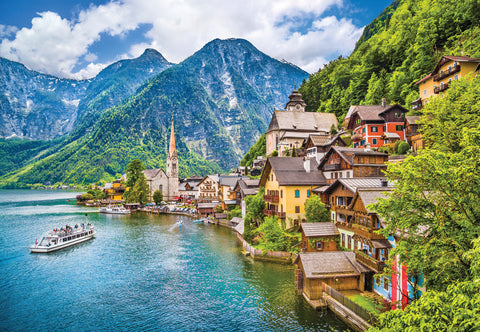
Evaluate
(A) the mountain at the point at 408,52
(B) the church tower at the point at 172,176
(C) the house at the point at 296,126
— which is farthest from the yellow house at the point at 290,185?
(B) the church tower at the point at 172,176

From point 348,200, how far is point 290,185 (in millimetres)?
10122

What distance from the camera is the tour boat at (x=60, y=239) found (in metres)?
45.4

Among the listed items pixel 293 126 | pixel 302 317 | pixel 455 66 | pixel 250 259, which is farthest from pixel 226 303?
pixel 293 126

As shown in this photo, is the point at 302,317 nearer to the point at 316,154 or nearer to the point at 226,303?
the point at 226,303

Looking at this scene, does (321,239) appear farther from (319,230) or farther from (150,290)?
(150,290)

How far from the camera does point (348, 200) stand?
32.0 m

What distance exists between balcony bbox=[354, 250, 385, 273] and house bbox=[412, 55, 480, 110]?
103 feet

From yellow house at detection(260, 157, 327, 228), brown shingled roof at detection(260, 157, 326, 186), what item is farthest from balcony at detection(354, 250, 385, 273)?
brown shingled roof at detection(260, 157, 326, 186)

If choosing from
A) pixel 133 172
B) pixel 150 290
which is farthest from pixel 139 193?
pixel 150 290

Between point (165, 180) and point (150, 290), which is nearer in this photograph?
point (150, 290)

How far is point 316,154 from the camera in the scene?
165 feet

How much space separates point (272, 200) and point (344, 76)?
227 feet

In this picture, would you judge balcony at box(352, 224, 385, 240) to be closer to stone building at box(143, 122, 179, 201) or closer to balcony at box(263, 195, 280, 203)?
balcony at box(263, 195, 280, 203)

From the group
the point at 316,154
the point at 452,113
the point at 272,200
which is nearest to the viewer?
the point at 452,113
